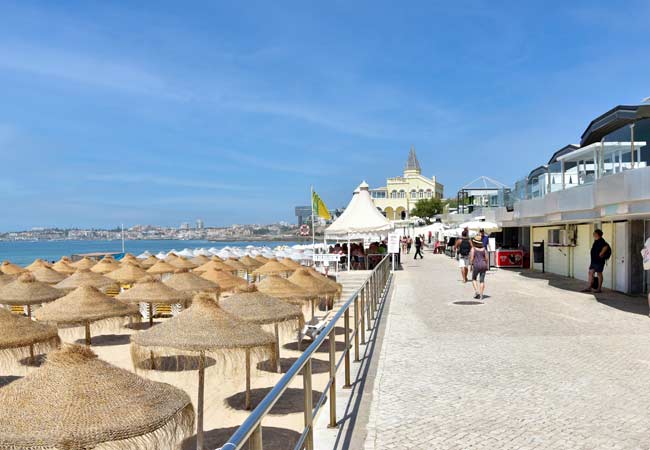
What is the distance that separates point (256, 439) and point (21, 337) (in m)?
5.25

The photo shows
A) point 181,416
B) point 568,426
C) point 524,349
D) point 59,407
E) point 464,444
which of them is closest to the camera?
point 59,407

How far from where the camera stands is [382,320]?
38.0 feet

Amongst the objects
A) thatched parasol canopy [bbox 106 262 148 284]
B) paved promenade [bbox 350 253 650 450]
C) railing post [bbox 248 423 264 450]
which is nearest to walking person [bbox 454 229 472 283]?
paved promenade [bbox 350 253 650 450]

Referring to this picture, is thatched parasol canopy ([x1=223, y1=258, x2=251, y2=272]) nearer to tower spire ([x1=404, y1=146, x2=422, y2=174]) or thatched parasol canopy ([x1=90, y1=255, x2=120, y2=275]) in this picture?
thatched parasol canopy ([x1=90, y1=255, x2=120, y2=275])

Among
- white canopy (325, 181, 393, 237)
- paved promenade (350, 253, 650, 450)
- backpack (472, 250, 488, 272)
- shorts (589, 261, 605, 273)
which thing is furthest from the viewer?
white canopy (325, 181, 393, 237)

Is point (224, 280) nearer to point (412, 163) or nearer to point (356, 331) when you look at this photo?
point (356, 331)

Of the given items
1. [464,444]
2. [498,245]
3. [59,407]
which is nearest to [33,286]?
[59,407]

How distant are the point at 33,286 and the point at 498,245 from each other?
25.8 meters

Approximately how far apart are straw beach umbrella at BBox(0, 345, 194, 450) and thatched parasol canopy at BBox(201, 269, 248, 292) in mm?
9600

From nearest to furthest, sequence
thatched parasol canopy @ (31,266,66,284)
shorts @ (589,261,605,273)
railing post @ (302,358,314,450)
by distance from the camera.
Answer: railing post @ (302,358,314,450)
shorts @ (589,261,605,273)
thatched parasol canopy @ (31,266,66,284)

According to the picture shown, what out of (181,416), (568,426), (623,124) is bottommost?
(568,426)

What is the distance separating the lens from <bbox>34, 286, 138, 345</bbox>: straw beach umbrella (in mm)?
9125

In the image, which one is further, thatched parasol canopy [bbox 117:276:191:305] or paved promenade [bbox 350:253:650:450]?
thatched parasol canopy [bbox 117:276:191:305]

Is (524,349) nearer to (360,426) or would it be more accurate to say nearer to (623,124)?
(360,426)
